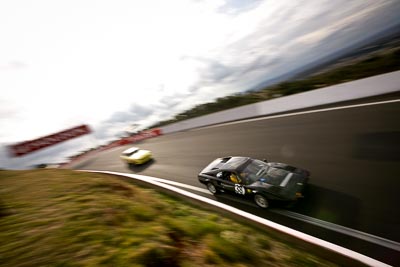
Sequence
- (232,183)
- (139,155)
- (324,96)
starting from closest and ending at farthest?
(232,183)
(324,96)
(139,155)

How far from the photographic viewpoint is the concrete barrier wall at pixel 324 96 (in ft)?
40.2

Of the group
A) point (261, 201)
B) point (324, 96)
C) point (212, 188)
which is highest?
point (324, 96)

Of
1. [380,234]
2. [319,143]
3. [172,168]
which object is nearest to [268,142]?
[319,143]

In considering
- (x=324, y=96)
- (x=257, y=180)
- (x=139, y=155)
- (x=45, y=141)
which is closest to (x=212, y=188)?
(x=257, y=180)

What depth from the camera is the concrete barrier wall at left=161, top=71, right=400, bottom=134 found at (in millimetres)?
12258

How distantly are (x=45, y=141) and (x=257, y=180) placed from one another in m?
26.3

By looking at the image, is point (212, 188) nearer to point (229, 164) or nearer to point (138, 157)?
point (229, 164)

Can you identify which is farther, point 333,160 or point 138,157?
point 138,157

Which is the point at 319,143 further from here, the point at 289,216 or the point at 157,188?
the point at 157,188

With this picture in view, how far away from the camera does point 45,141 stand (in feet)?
88.4

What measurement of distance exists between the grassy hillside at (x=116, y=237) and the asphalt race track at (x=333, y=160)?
1.56 metres

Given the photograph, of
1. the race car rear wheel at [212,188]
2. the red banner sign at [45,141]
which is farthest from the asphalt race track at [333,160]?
the red banner sign at [45,141]

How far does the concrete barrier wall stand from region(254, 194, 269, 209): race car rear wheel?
9013 millimetres

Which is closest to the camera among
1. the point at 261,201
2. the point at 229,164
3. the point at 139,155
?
the point at 261,201
